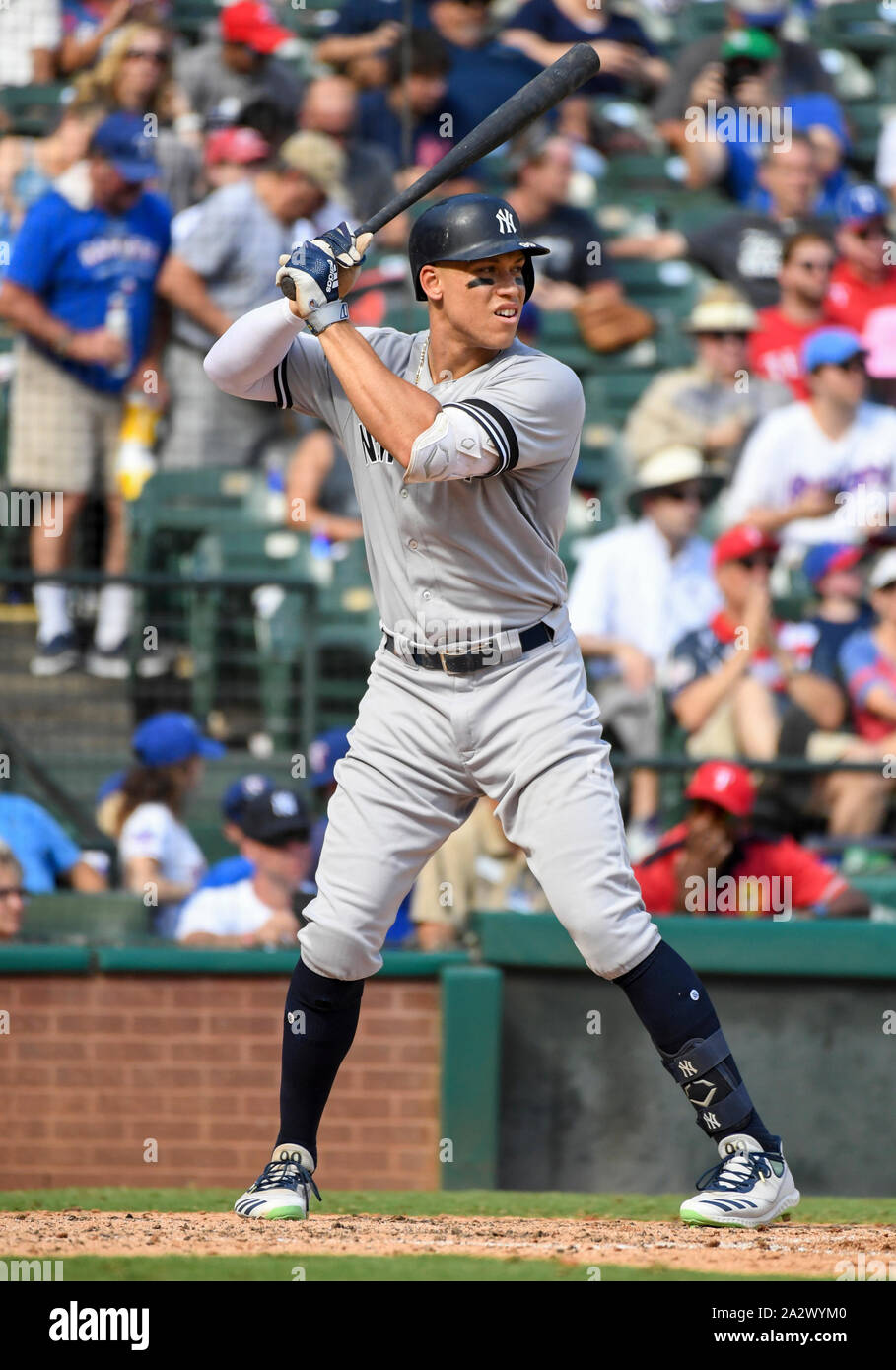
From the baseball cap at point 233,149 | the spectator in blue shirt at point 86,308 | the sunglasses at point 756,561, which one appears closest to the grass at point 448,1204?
the sunglasses at point 756,561

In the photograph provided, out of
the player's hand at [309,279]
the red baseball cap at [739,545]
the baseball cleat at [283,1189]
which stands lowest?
the baseball cleat at [283,1189]

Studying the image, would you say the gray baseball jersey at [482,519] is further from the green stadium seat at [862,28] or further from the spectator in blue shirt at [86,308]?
the green stadium seat at [862,28]

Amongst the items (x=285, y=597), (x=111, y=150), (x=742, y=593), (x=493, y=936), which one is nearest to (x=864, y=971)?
(x=493, y=936)

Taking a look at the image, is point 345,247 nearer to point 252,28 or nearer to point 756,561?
point 756,561

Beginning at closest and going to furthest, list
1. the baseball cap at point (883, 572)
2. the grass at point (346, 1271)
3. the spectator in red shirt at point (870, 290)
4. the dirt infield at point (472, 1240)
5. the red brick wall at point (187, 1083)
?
the grass at point (346, 1271) → the dirt infield at point (472, 1240) → the red brick wall at point (187, 1083) → the baseball cap at point (883, 572) → the spectator in red shirt at point (870, 290)

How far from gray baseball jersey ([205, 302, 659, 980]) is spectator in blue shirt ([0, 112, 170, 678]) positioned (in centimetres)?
288

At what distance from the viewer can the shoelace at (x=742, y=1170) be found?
10.3ft

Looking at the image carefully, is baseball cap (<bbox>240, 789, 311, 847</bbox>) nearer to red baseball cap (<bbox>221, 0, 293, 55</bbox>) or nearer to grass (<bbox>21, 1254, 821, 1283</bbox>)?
grass (<bbox>21, 1254, 821, 1283</bbox>)

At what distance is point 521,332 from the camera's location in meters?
6.56

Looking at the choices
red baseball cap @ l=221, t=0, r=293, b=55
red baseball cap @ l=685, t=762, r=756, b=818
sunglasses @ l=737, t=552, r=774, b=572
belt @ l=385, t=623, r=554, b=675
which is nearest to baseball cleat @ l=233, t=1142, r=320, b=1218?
belt @ l=385, t=623, r=554, b=675

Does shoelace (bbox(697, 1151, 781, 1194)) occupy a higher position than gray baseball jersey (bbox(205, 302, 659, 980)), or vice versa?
gray baseball jersey (bbox(205, 302, 659, 980))

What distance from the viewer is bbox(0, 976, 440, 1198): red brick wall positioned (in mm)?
4934

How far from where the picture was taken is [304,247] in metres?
3.16

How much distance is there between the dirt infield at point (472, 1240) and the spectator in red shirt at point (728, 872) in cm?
161
